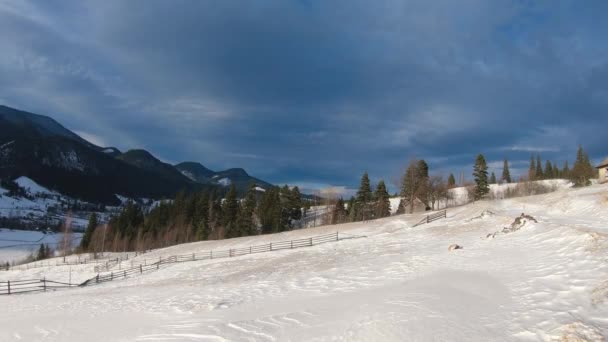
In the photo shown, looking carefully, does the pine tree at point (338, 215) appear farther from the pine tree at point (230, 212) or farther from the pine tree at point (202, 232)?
the pine tree at point (202, 232)

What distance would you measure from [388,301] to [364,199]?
2975 inches

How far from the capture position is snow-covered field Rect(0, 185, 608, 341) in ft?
33.8

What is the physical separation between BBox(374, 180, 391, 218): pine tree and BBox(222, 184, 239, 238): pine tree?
33.6 m

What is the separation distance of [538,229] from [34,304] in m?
33.5

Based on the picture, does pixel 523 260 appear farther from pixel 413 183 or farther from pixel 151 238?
pixel 151 238

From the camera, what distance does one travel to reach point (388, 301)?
1380 centimetres

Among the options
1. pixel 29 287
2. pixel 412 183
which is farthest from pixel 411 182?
pixel 29 287

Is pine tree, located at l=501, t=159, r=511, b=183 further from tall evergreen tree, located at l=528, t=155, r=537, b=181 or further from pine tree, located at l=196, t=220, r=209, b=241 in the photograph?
pine tree, located at l=196, t=220, r=209, b=241

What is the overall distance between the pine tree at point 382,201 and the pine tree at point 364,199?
1.92 m

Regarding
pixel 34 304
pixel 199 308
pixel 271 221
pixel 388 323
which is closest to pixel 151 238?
pixel 271 221

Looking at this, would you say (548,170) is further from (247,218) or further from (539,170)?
(247,218)

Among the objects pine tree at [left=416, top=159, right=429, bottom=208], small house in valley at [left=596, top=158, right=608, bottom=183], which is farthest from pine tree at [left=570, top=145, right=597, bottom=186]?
pine tree at [left=416, top=159, right=429, bottom=208]

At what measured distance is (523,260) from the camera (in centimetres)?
1889

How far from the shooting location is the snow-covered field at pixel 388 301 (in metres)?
10.3
